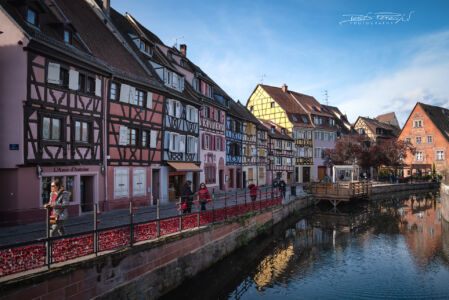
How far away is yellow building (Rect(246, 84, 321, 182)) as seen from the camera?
47875 mm

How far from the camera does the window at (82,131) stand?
1484 centimetres

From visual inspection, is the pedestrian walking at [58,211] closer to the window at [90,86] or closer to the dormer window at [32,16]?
the window at [90,86]

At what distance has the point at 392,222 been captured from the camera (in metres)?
23.9

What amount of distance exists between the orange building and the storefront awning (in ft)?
142

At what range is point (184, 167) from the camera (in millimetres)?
22594

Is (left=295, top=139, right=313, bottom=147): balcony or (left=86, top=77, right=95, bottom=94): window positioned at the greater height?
(left=86, top=77, right=95, bottom=94): window

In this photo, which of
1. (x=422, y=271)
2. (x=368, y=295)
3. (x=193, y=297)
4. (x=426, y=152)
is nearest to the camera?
(x=193, y=297)

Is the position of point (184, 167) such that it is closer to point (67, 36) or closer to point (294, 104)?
point (67, 36)

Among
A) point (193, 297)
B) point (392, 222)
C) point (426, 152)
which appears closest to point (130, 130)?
point (193, 297)

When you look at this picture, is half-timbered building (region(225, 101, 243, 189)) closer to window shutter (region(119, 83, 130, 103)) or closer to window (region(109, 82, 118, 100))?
window shutter (region(119, 83, 130, 103))

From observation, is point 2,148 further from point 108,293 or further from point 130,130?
point 108,293

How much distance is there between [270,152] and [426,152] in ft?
102

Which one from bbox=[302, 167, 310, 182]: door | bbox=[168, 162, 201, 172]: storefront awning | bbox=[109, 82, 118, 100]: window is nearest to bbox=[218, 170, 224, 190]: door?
bbox=[168, 162, 201, 172]: storefront awning

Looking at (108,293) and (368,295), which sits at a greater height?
(108,293)
